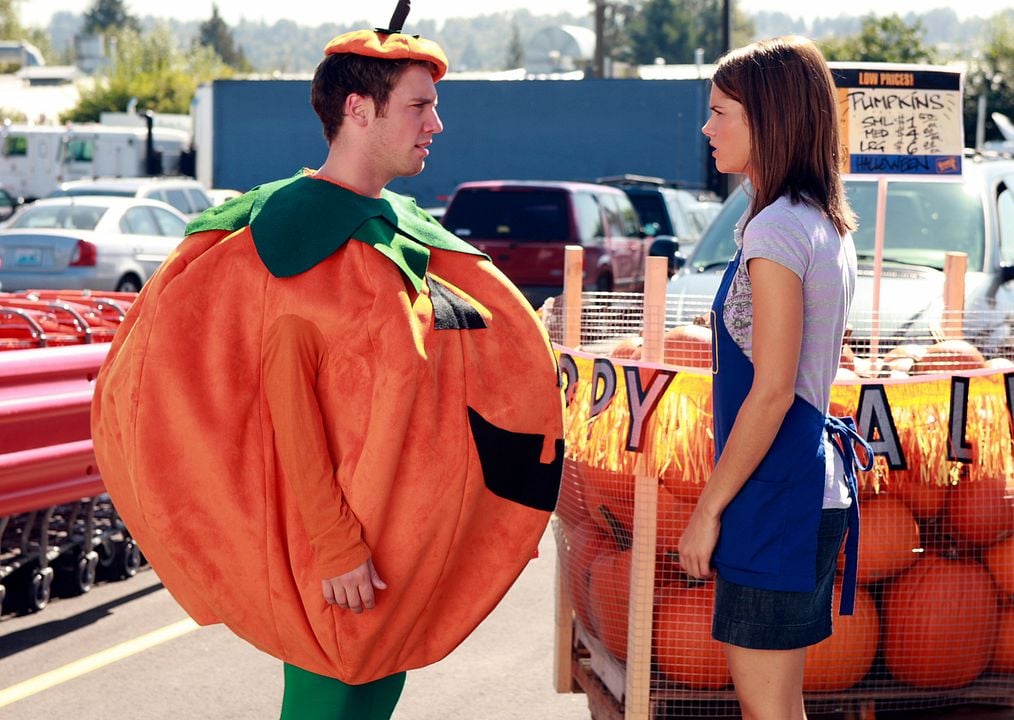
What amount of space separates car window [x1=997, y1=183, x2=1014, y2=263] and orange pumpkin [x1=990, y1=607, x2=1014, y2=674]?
4769mm

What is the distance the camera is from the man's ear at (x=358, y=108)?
3.10 metres

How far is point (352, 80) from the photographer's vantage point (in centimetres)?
310

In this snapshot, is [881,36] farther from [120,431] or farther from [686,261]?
[120,431]

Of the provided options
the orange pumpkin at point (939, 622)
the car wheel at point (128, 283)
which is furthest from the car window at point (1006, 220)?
the car wheel at point (128, 283)

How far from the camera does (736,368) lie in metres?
3.13

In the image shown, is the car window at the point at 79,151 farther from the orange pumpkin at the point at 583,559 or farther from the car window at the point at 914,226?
the orange pumpkin at the point at 583,559

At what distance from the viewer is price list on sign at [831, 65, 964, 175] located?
6.31 m

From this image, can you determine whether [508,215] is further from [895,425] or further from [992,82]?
[992,82]

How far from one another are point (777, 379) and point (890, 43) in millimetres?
71359

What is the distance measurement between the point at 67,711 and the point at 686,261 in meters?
5.57

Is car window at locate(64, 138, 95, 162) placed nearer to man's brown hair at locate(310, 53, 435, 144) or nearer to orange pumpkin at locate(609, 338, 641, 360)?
orange pumpkin at locate(609, 338, 641, 360)

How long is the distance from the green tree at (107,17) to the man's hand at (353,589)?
15716 cm

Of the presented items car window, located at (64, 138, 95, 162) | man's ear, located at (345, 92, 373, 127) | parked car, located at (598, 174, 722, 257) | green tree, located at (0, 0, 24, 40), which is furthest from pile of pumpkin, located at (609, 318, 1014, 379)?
green tree, located at (0, 0, 24, 40)

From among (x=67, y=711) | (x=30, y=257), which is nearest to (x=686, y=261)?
(x=67, y=711)
